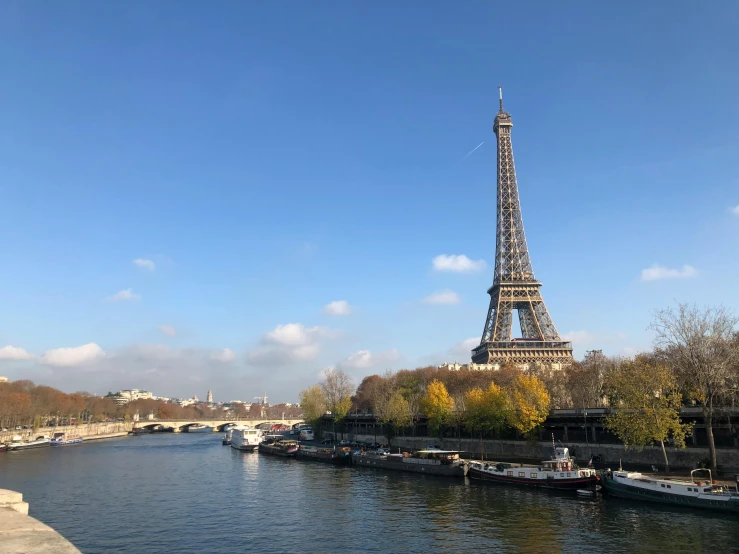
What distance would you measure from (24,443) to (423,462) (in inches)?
3685

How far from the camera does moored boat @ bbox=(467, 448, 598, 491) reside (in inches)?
1977

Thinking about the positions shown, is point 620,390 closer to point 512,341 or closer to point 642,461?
point 642,461

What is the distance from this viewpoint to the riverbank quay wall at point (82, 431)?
125750 mm

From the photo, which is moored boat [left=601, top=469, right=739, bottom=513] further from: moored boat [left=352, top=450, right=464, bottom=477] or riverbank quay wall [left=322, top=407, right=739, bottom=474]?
moored boat [left=352, top=450, right=464, bottom=477]

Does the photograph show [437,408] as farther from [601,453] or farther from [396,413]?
[601,453]

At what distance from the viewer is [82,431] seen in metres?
151

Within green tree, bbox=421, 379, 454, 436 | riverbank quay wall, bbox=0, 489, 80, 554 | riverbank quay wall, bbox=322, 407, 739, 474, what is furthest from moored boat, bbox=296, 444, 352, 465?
riverbank quay wall, bbox=0, 489, 80, 554

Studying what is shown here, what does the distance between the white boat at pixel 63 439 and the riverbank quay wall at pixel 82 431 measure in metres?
3.22

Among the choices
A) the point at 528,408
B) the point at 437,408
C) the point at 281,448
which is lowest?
the point at 281,448

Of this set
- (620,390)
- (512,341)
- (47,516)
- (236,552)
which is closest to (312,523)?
(236,552)

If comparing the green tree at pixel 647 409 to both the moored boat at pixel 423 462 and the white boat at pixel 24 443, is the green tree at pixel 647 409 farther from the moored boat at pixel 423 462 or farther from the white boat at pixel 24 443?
the white boat at pixel 24 443

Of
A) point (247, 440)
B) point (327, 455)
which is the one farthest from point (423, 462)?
point (247, 440)

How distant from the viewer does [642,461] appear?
195 ft

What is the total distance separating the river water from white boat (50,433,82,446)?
60.7m
